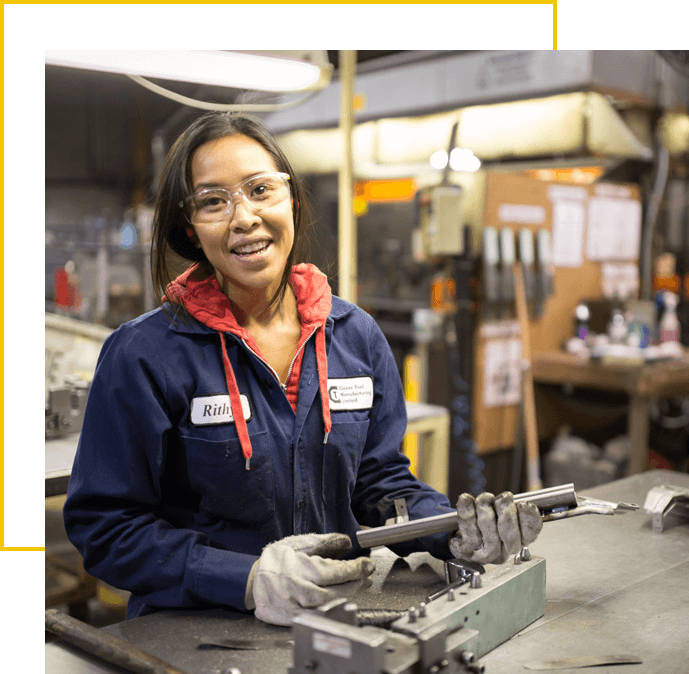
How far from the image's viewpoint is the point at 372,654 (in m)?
0.86

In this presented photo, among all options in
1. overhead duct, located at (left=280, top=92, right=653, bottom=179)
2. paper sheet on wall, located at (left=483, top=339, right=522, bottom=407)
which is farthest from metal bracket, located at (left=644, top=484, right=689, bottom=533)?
overhead duct, located at (left=280, top=92, right=653, bottom=179)

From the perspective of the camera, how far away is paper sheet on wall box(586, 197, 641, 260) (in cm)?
480

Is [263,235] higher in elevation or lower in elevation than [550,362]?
higher

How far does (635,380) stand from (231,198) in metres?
3.00

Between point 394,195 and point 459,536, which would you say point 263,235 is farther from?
point 394,195

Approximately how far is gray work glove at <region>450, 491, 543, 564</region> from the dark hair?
0.57 meters

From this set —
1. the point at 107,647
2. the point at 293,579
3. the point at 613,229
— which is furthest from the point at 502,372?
the point at 107,647

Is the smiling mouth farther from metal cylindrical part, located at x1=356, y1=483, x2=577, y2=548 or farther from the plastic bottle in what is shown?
the plastic bottle

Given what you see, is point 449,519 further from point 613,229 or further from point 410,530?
point 613,229

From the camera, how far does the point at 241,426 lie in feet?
4.29

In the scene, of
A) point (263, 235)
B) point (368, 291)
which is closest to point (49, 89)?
point (368, 291)

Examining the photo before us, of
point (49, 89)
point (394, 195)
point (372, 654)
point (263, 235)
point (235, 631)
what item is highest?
point (49, 89)

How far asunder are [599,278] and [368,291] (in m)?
2.35

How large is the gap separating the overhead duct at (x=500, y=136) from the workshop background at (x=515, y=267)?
0.01 meters
